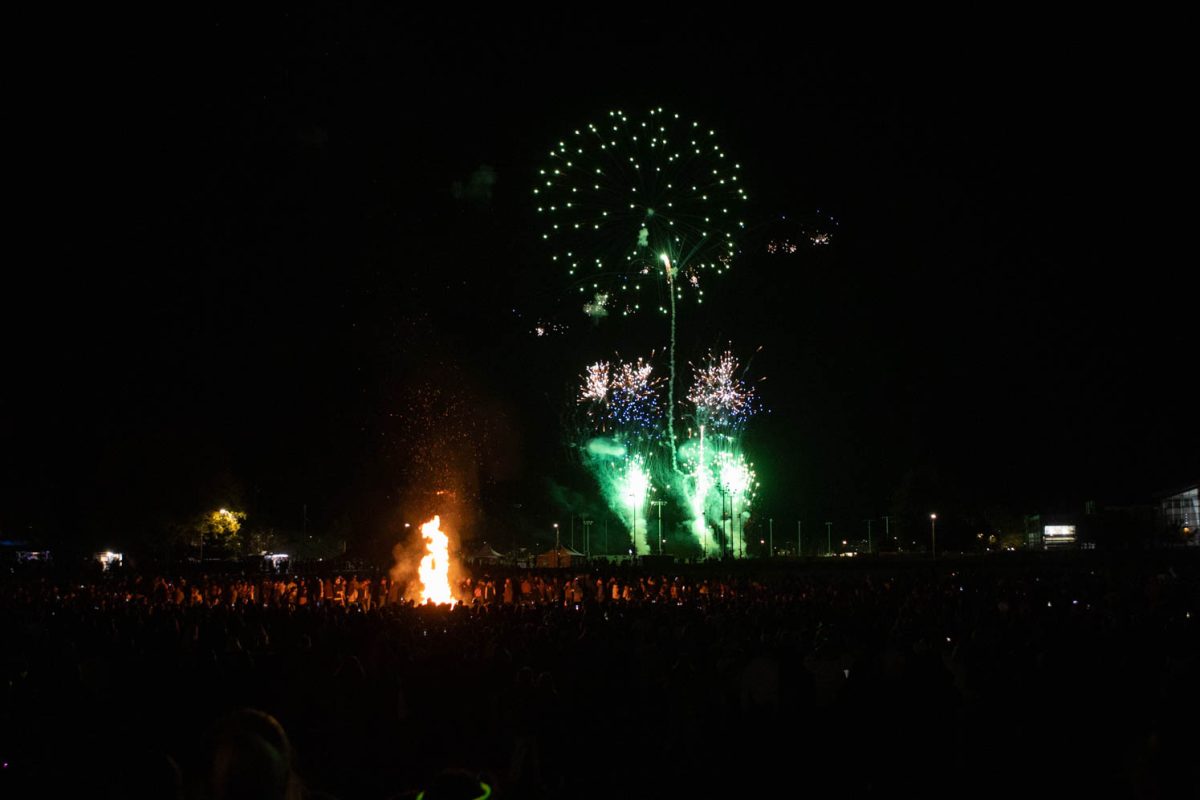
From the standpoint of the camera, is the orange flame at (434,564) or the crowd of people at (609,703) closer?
the crowd of people at (609,703)

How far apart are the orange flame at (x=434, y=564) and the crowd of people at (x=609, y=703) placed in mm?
13747

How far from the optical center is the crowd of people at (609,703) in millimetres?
6086

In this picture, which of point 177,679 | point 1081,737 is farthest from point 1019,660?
point 177,679

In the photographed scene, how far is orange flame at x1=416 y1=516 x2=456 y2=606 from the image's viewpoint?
3030 centimetres

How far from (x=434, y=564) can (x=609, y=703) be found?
2074cm

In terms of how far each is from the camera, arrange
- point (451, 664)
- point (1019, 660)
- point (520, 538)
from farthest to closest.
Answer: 1. point (520, 538)
2. point (451, 664)
3. point (1019, 660)

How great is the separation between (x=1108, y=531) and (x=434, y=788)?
61762 mm

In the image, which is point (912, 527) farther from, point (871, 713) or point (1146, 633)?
point (871, 713)

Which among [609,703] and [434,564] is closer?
[609,703]

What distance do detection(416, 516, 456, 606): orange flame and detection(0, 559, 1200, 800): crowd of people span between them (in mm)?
13747

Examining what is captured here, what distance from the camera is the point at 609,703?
10430 millimetres

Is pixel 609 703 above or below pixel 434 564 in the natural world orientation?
below

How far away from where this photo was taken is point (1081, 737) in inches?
285

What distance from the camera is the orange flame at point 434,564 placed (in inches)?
1193
